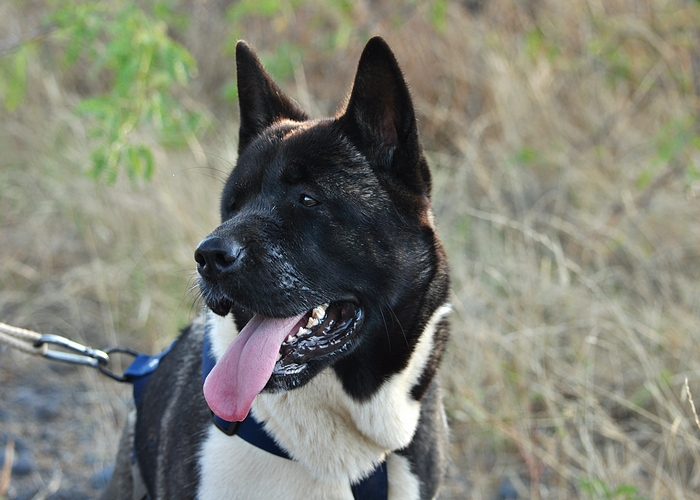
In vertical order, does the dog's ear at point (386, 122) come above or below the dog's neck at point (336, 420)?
above

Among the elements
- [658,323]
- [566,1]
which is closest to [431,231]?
[658,323]

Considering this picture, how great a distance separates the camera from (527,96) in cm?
Answer: 639

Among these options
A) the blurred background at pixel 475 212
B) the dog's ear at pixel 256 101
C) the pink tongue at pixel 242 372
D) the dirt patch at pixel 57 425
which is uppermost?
the dog's ear at pixel 256 101

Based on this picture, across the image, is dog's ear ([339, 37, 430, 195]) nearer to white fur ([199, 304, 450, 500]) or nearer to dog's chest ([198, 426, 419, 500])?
white fur ([199, 304, 450, 500])

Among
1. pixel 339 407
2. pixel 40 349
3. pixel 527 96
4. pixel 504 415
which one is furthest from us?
pixel 527 96

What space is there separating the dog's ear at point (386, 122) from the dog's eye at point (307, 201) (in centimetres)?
26

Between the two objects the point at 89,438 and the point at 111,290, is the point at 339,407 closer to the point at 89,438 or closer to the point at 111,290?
the point at 89,438

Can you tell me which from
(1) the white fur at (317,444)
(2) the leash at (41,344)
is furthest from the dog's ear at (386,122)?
(2) the leash at (41,344)

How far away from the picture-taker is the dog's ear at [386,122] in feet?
7.55

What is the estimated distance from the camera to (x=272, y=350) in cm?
214

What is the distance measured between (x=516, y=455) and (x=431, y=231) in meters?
1.87

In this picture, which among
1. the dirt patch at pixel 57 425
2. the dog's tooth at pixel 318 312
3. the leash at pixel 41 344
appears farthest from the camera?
the dirt patch at pixel 57 425

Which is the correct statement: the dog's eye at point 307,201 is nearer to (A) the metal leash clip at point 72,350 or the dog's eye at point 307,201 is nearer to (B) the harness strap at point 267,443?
(B) the harness strap at point 267,443

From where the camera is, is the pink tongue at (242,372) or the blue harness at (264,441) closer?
the pink tongue at (242,372)
